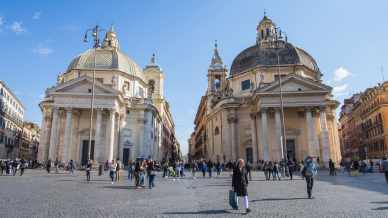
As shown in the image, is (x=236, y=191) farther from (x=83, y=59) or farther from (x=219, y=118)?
(x=83, y=59)

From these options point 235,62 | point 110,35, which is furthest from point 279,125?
point 110,35

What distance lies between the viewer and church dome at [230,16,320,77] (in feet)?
139

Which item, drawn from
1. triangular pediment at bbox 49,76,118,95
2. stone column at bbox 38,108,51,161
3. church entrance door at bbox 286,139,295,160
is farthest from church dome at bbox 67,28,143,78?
church entrance door at bbox 286,139,295,160

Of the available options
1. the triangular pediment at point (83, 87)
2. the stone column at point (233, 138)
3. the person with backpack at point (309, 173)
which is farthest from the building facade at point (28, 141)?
the person with backpack at point (309, 173)

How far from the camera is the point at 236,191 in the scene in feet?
25.8

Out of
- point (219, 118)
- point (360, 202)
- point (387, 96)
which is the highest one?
point (387, 96)

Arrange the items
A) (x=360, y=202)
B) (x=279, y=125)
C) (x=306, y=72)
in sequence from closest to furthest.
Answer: (x=360, y=202)
(x=279, y=125)
(x=306, y=72)

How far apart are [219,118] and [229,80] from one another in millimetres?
6523

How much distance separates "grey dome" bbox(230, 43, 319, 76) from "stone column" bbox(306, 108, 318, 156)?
30.7 feet

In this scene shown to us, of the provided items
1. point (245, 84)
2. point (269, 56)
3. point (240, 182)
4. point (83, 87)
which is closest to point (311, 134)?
point (245, 84)

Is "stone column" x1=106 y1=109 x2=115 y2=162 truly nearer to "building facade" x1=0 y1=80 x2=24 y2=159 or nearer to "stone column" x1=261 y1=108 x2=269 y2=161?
"stone column" x1=261 y1=108 x2=269 y2=161

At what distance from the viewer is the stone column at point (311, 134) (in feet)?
113

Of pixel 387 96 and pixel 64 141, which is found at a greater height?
pixel 387 96

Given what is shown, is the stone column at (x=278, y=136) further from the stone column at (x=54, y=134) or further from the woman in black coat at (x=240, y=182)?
the woman in black coat at (x=240, y=182)
